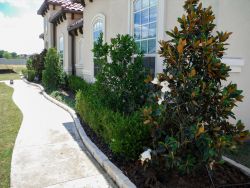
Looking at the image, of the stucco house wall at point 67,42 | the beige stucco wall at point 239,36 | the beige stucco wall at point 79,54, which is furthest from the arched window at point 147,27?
the stucco house wall at point 67,42

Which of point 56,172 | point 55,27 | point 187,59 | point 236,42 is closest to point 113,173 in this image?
point 56,172

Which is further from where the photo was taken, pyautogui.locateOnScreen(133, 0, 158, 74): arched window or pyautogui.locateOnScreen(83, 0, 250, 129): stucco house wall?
pyautogui.locateOnScreen(133, 0, 158, 74): arched window

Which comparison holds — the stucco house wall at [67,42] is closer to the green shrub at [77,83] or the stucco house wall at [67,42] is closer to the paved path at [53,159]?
the green shrub at [77,83]

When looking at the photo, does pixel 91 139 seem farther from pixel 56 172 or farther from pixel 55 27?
pixel 55 27

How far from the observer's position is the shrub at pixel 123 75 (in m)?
6.20

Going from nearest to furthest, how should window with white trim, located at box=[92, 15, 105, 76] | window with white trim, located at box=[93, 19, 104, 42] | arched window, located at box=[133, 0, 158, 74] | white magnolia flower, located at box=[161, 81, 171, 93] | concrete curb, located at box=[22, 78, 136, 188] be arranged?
white magnolia flower, located at box=[161, 81, 171, 93]
concrete curb, located at box=[22, 78, 136, 188]
arched window, located at box=[133, 0, 158, 74]
window with white trim, located at box=[92, 15, 105, 76]
window with white trim, located at box=[93, 19, 104, 42]

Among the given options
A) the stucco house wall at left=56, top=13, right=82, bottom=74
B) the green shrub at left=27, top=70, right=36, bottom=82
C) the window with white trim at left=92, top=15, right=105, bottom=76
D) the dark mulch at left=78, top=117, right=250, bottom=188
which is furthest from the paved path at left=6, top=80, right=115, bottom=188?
the green shrub at left=27, top=70, right=36, bottom=82

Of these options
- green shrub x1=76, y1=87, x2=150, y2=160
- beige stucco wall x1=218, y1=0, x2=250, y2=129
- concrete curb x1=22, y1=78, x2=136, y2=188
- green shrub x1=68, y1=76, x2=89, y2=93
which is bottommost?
concrete curb x1=22, y1=78, x2=136, y2=188

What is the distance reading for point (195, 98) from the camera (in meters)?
3.66

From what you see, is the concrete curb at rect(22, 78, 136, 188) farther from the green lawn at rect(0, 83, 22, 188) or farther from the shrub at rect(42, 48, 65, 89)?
the shrub at rect(42, 48, 65, 89)

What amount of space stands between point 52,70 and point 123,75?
975 centimetres

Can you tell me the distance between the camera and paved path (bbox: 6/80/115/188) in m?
4.48

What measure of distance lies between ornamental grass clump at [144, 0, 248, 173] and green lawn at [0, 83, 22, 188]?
288 cm

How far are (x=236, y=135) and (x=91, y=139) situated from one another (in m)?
3.83
